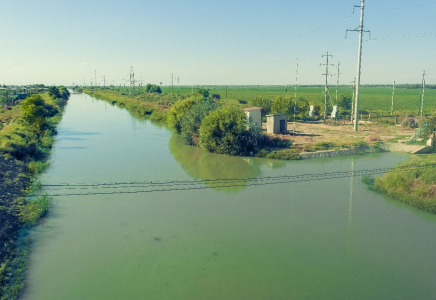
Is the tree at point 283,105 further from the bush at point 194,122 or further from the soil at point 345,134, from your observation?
the bush at point 194,122

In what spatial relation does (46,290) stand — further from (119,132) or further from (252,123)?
(119,132)

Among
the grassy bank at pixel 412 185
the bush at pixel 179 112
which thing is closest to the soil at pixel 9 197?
the grassy bank at pixel 412 185

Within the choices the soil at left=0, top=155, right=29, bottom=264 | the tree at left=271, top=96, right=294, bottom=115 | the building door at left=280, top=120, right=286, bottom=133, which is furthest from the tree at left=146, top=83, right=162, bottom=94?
the soil at left=0, top=155, right=29, bottom=264

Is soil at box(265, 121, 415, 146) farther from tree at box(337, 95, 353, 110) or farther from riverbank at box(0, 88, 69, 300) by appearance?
riverbank at box(0, 88, 69, 300)

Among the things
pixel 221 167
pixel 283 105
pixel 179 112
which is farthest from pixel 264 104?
pixel 221 167

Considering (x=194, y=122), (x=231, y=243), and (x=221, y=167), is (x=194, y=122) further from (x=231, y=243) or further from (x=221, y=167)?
(x=231, y=243)

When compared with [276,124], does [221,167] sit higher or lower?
lower

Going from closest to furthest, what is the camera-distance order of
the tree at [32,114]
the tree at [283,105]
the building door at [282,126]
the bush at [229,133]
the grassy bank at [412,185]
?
the grassy bank at [412,185]
the bush at [229,133]
the tree at [32,114]
the building door at [282,126]
the tree at [283,105]
